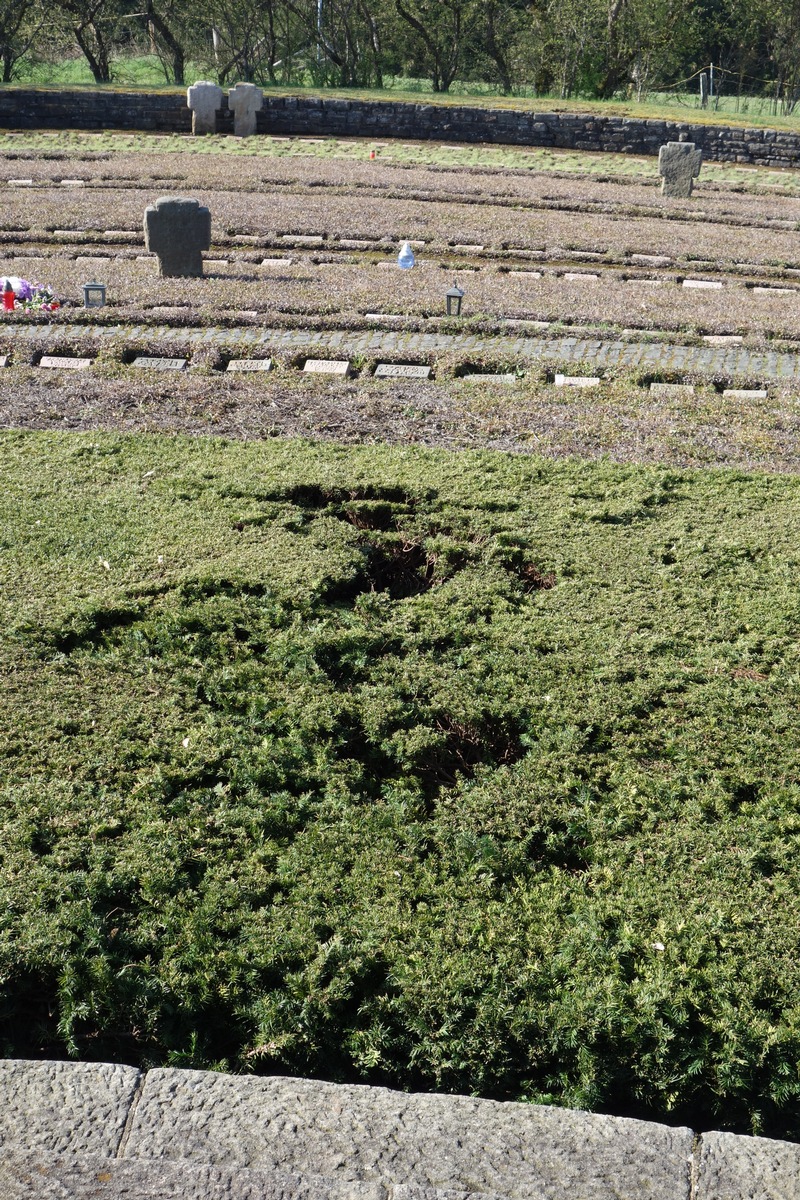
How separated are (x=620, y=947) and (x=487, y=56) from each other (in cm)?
2930

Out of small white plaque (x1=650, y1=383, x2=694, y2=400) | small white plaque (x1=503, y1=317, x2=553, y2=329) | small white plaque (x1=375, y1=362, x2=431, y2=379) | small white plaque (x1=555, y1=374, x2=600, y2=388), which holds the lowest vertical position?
small white plaque (x1=650, y1=383, x2=694, y2=400)

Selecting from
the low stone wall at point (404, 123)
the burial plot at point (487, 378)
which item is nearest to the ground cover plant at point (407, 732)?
the burial plot at point (487, 378)

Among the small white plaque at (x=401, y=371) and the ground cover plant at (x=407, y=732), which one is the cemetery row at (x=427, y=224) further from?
the ground cover plant at (x=407, y=732)

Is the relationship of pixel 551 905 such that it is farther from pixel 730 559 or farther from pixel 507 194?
pixel 507 194

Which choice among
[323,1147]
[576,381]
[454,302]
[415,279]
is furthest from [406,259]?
[323,1147]

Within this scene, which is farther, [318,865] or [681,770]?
[681,770]

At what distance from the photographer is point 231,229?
13.5 metres

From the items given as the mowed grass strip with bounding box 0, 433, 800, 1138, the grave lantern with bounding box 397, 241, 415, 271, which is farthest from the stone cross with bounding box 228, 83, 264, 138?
the mowed grass strip with bounding box 0, 433, 800, 1138

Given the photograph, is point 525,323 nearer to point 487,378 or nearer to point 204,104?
point 487,378

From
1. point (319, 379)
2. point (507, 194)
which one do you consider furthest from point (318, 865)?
point (507, 194)

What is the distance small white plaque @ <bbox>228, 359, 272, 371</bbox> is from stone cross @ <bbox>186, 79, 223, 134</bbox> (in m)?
15.6

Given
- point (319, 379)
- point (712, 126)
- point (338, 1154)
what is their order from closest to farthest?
1. point (338, 1154)
2. point (319, 379)
3. point (712, 126)

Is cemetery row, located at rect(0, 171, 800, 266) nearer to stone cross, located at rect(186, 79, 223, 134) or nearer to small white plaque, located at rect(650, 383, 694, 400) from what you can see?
small white plaque, located at rect(650, 383, 694, 400)

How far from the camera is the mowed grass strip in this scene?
2.99 metres
